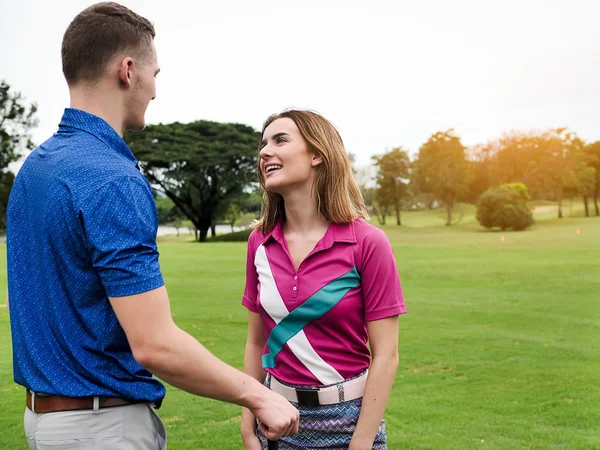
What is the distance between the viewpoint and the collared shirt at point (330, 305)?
2.49 metres

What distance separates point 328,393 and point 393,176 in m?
53.9

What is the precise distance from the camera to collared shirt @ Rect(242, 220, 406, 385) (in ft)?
8.17

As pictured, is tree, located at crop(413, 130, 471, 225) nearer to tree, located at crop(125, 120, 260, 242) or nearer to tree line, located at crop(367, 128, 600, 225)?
tree line, located at crop(367, 128, 600, 225)

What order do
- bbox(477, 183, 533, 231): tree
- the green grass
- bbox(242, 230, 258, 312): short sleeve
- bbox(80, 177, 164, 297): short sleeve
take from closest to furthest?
bbox(80, 177, 164, 297): short sleeve → bbox(242, 230, 258, 312): short sleeve → the green grass → bbox(477, 183, 533, 231): tree

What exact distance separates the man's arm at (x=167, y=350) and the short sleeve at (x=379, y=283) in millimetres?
696

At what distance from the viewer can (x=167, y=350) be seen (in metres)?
1.84

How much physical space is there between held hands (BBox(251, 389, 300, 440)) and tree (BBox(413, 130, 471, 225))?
5238cm

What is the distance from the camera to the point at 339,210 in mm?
2664

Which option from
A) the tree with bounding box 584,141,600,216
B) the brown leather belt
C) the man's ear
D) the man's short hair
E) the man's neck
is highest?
the tree with bounding box 584,141,600,216

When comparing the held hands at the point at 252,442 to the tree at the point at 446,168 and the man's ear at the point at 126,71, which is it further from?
the tree at the point at 446,168

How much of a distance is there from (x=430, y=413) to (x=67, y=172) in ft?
18.3

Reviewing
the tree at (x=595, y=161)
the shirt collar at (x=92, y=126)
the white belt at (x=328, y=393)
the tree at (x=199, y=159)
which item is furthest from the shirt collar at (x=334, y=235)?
the tree at (x=595, y=161)

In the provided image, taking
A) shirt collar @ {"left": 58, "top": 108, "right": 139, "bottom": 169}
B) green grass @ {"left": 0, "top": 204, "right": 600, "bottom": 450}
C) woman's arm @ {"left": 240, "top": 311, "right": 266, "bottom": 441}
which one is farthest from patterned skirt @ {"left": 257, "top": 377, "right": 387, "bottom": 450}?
green grass @ {"left": 0, "top": 204, "right": 600, "bottom": 450}

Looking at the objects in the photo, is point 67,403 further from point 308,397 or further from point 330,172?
point 330,172
